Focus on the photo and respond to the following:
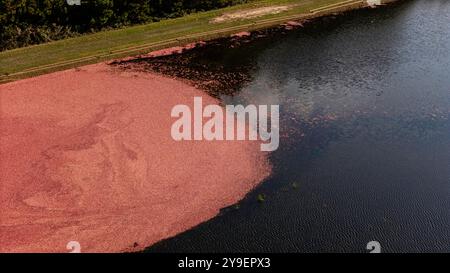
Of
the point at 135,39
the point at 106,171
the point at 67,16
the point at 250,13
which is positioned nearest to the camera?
the point at 106,171

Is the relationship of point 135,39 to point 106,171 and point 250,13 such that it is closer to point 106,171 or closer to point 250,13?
point 250,13

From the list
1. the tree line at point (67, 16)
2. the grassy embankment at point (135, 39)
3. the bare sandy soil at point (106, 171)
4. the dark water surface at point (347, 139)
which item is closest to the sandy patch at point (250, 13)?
the grassy embankment at point (135, 39)

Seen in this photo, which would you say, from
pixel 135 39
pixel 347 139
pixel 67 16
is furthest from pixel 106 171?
pixel 67 16

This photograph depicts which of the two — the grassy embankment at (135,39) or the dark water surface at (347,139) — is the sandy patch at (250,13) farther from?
the dark water surface at (347,139)

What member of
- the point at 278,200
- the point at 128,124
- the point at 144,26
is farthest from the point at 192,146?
the point at 144,26

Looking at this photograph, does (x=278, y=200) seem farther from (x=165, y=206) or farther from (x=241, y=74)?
(x=241, y=74)

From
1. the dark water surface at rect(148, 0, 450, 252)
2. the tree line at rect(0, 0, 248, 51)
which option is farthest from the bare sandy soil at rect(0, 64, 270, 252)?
the tree line at rect(0, 0, 248, 51)
